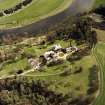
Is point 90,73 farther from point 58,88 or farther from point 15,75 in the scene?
point 15,75

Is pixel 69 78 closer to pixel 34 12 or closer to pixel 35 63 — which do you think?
pixel 35 63

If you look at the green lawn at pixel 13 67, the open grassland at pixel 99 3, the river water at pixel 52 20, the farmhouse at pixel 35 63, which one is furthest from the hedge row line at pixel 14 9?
the farmhouse at pixel 35 63

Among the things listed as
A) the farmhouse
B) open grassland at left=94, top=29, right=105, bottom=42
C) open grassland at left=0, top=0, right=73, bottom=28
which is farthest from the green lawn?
open grassland at left=94, top=29, right=105, bottom=42

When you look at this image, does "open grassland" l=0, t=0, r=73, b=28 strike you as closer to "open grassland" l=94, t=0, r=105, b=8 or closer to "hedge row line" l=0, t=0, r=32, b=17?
"hedge row line" l=0, t=0, r=32, b=17

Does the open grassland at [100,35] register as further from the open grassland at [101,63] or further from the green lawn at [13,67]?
the green lawn at [13,67]

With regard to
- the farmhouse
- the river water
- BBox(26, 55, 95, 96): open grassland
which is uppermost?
the river water

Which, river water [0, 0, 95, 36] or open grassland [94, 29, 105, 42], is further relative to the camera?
river water [0, 0, 95, 36]

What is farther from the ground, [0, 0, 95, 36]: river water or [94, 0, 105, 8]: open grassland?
[94, 0, 105, 8]: open grassland

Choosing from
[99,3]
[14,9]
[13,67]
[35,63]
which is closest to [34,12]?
[14,9]

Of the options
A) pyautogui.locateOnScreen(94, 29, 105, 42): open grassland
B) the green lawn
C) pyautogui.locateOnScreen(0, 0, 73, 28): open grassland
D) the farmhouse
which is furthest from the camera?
pyautogui.locateOnScreen(0, 0, 73, 28): open grassland
